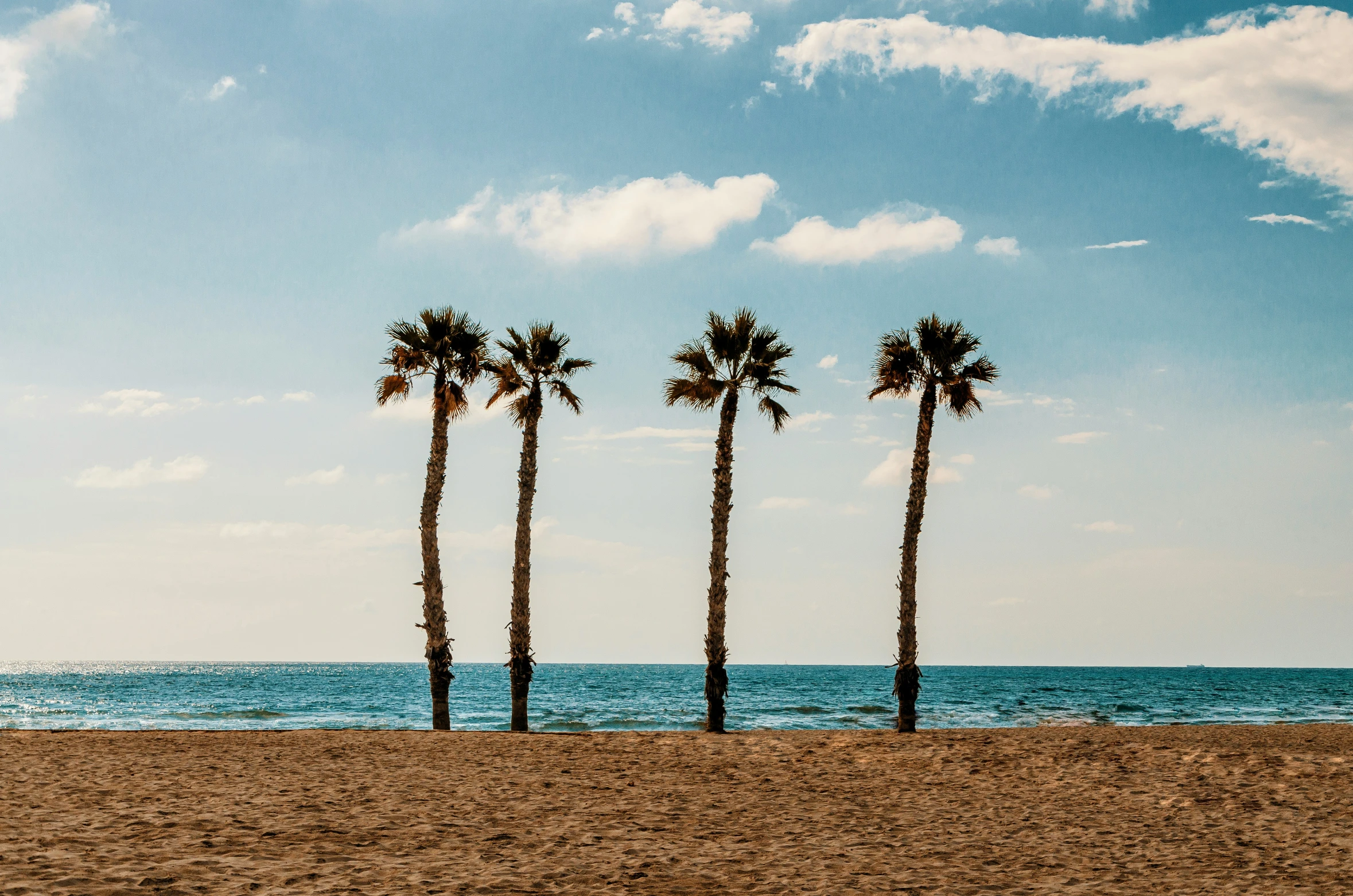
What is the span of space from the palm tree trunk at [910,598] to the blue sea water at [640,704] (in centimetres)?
1674

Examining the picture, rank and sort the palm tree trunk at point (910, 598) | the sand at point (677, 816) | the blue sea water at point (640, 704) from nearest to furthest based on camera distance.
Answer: the sand at point (677, 816) < the palm tree trunk at point (910, 598) < the blue sea water at point (640, 704)

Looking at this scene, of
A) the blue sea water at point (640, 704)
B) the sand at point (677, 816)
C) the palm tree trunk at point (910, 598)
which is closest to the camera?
the sand at point (677, 816)

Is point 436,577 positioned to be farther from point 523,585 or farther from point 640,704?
point 640,704

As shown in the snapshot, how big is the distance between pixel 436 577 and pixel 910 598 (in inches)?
472

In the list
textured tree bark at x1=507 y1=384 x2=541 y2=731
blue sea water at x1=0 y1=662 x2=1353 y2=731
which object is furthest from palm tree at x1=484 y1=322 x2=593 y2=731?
blue sea water at x1=0 y1=662 x2=1353 y2=731

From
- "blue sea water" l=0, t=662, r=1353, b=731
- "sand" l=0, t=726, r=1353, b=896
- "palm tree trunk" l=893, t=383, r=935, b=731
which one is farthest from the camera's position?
"blue sea water" l=0, t=662, r=1353, b=731

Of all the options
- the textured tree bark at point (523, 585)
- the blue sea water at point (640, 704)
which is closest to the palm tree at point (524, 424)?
the textured tree bark at point (523, 585)

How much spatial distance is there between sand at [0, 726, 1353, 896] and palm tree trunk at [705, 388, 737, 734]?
3636mm

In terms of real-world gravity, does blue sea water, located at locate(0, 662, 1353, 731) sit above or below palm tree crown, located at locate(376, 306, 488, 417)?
below

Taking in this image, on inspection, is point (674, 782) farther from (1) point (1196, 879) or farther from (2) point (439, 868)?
(1) point (1196, 879)

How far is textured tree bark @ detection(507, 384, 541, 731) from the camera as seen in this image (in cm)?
2531

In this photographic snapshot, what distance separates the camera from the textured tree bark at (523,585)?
2531cm

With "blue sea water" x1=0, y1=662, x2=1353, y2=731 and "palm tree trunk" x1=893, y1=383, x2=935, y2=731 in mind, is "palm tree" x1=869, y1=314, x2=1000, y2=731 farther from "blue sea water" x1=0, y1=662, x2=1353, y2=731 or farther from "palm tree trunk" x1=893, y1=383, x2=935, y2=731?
"blue sea water" x1=0, y1=662, x2=1353, y2=731

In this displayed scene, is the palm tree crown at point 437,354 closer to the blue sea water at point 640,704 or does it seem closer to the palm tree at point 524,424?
the palm tree at point 524,424
